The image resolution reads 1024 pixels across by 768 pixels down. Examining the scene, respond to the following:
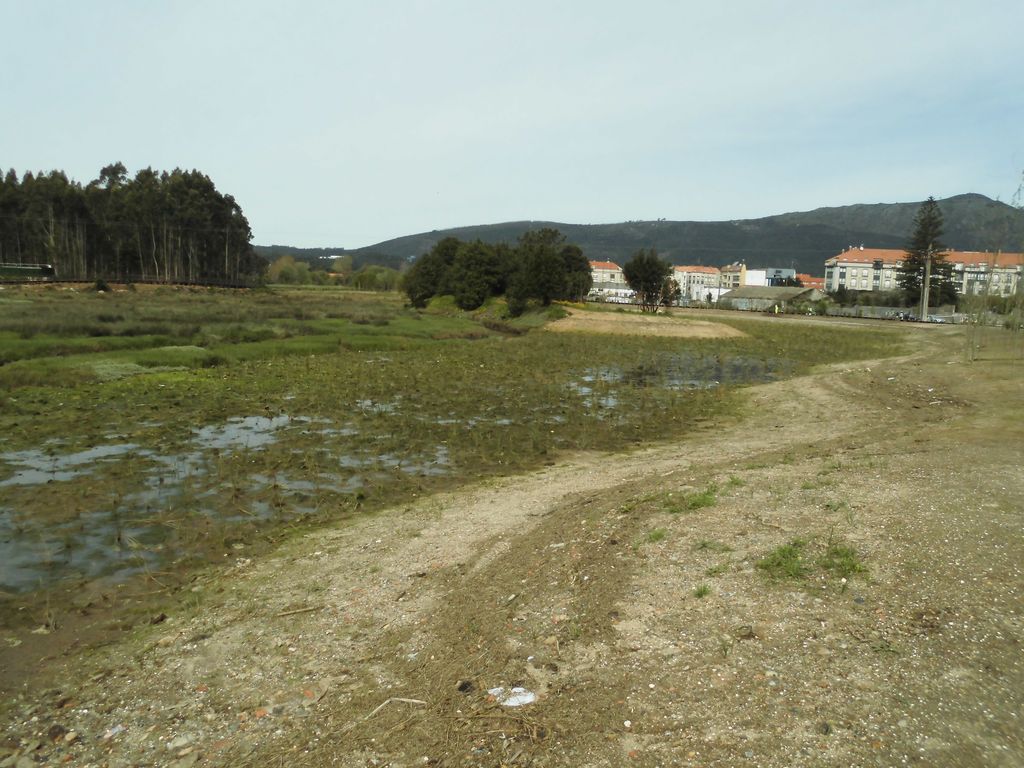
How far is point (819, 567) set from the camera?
6.84 metres

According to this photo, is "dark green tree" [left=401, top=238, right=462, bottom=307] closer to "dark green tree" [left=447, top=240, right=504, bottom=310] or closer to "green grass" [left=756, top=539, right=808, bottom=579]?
"dark green tree" [left=447, top=240, right=504, bottom=310]

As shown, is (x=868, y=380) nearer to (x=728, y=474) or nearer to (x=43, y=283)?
(x=728, y=474)

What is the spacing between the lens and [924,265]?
9756 centimetres

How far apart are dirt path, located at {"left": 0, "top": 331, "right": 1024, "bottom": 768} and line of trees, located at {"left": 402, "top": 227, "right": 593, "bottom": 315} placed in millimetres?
56541

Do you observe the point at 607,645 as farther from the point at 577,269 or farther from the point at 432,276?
the point at 577,269

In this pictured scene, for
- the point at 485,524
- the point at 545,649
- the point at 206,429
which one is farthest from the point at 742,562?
the point at 206,429

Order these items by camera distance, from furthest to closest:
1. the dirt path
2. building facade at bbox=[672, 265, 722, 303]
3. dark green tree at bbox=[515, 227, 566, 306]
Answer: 1. building facade at bbox=[672, 265, 722, 303]
2. dark green tree at bbox=[515, 227, 566, 306]
3. the dirt path

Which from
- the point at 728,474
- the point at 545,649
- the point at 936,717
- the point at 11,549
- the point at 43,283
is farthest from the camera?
the point at 43,283

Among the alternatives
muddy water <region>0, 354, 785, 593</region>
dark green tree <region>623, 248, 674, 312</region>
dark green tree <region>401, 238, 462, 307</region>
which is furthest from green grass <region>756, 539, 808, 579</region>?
dark green tree <region>401, 238, 462, 307</region>

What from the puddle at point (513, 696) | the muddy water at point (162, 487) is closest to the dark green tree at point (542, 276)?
the muddy water at point (162, 487)

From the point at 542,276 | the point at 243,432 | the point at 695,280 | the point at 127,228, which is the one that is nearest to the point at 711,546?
the point at 243,432

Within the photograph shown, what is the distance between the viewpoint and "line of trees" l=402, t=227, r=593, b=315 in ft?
215

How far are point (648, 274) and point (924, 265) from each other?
161 ft

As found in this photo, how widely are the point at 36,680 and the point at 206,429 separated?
1113 centimetres
